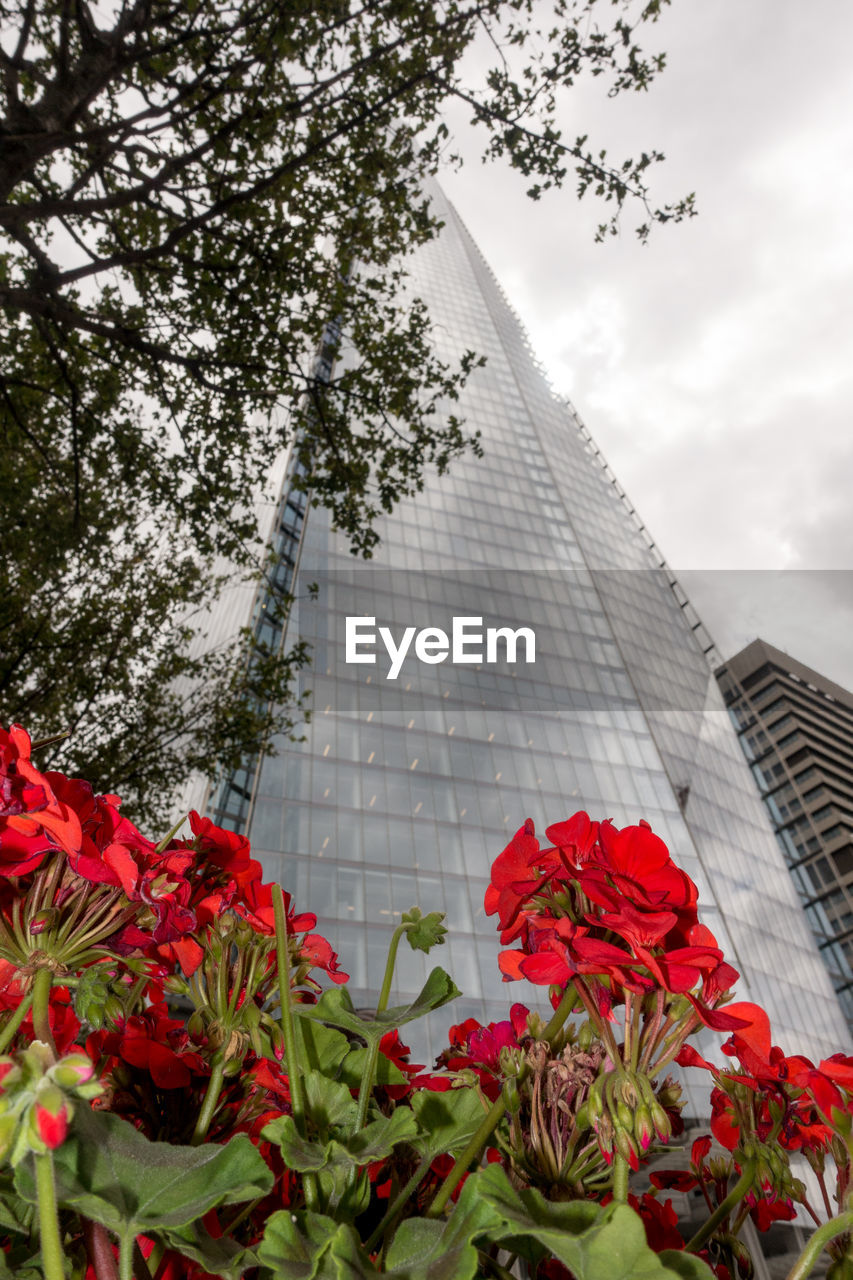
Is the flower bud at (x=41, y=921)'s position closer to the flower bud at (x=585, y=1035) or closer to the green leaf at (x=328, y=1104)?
the green leaf at (x=328, y=1104)

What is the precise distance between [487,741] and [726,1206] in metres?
32.3

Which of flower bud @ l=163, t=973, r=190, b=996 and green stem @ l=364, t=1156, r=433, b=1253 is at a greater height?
flower bud @ l=163, t=973, r=190, b=996

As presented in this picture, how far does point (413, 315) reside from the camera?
7.52 metres

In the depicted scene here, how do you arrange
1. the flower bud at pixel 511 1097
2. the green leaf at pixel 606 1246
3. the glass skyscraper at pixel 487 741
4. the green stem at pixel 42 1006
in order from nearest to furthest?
the green leaf at pixel 606 1246 < the green stem at pixel 42 1006 < the flower bud at pixel 511 1097 < the glass skyscraper at pixel 487 741

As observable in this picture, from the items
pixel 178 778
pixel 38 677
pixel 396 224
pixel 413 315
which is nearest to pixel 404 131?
pixel 396 224

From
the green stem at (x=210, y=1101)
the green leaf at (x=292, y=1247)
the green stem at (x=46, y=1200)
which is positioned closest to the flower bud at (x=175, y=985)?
the green stem at (x=210, y=1101)

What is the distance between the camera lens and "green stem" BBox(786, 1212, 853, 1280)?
1.77 ft

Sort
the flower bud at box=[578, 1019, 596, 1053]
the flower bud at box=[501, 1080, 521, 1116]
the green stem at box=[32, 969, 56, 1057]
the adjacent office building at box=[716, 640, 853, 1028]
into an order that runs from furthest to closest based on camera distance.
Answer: the adjacent office building at box=[716, 640, 853, 1028] < the flower bud at box=[578, 1019, 596, 1053] < the flower bud at box=[501, 1080, 521, 1116] < the green stem at box=[32, 969, 56, 1057]

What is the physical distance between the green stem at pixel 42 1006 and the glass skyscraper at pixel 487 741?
18271 mm

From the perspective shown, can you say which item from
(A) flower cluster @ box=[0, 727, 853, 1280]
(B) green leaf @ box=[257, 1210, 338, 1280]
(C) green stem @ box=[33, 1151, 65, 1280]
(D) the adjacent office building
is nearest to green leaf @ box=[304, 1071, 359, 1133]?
(A) flower cluster @ box=[0, 727, 853, 1280]

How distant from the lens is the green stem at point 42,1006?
582mm

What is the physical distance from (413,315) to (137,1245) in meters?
7.90

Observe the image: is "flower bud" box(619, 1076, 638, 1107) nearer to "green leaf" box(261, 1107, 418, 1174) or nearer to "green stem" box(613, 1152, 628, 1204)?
"green stem" box(613, 1152, 628, 1204)

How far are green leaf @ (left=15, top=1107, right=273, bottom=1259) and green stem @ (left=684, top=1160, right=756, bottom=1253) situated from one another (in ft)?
1.65
